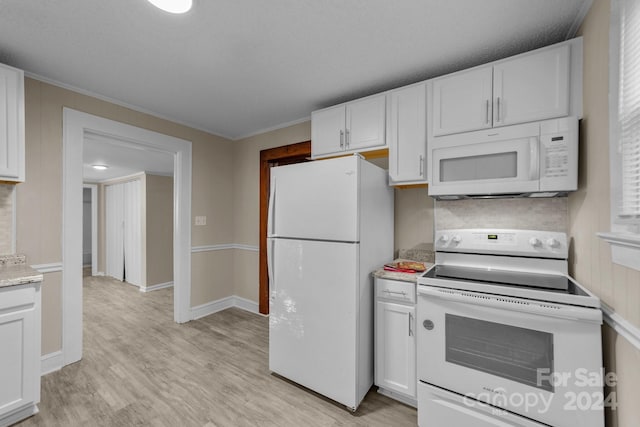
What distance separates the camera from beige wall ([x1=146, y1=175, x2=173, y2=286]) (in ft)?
16.4

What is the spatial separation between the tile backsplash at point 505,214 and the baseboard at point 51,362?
136 inches

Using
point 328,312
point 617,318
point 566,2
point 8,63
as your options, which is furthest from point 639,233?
point 8,63

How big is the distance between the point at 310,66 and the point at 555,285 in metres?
2.14

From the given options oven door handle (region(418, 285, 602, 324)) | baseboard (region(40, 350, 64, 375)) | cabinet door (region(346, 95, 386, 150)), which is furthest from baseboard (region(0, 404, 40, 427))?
cabinet door (region(346, 95, 386, 150))

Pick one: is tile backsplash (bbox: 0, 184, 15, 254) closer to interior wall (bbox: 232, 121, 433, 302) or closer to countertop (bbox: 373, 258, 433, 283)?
interior wall (bbox: 232, 121, 433, 302)

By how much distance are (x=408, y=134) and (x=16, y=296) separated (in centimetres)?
290

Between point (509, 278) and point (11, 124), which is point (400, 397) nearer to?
point (509, 278)

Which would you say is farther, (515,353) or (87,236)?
(87,236)

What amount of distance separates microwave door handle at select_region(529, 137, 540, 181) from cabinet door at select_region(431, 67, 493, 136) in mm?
292

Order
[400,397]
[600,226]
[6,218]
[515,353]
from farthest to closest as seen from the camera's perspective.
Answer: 1. [6,218]
2. [400,397]
3. [515,353]
4. [600,226]

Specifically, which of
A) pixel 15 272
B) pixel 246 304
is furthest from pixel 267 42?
pixel 246 304

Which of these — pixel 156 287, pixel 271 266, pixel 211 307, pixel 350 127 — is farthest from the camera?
pixel 156 287

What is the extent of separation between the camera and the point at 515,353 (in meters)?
1.43

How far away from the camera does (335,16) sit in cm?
156
